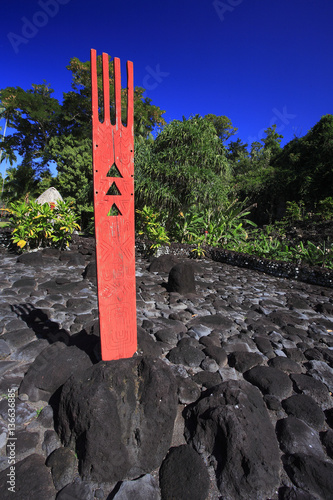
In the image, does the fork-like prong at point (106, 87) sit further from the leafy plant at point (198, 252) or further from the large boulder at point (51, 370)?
the leafy plant at point (198, 252)

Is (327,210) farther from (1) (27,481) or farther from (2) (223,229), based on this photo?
(1) (27,481)

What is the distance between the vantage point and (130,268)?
2193 millimetres

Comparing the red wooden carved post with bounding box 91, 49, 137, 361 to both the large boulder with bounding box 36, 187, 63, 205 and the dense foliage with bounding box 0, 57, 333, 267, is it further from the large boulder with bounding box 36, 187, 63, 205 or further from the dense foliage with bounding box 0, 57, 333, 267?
the large boulder with bounding box 36, 187, 63, 205

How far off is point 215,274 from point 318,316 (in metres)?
2.52

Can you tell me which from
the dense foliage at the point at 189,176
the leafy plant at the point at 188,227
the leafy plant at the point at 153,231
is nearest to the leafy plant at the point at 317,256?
the dense foliage at the point at 189,176

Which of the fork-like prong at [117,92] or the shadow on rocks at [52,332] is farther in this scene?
the shadow on rocks at [52,332]

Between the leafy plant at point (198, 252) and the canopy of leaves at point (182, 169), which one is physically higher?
the canopy of leaves at point (182, 169)

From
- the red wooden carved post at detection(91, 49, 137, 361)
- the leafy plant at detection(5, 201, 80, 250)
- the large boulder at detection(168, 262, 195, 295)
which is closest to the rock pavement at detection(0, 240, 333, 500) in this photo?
the red wooden carved post at detection(91, 49, 137, 361)

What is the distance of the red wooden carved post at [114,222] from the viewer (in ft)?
6.52

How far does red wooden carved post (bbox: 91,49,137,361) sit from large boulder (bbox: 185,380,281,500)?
0.75m

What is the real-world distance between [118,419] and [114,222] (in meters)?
1.26

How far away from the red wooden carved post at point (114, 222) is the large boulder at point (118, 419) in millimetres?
377

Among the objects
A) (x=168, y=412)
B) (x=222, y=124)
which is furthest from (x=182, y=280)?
(x=222, y=124)

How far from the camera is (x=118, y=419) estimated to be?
169 centimetres
